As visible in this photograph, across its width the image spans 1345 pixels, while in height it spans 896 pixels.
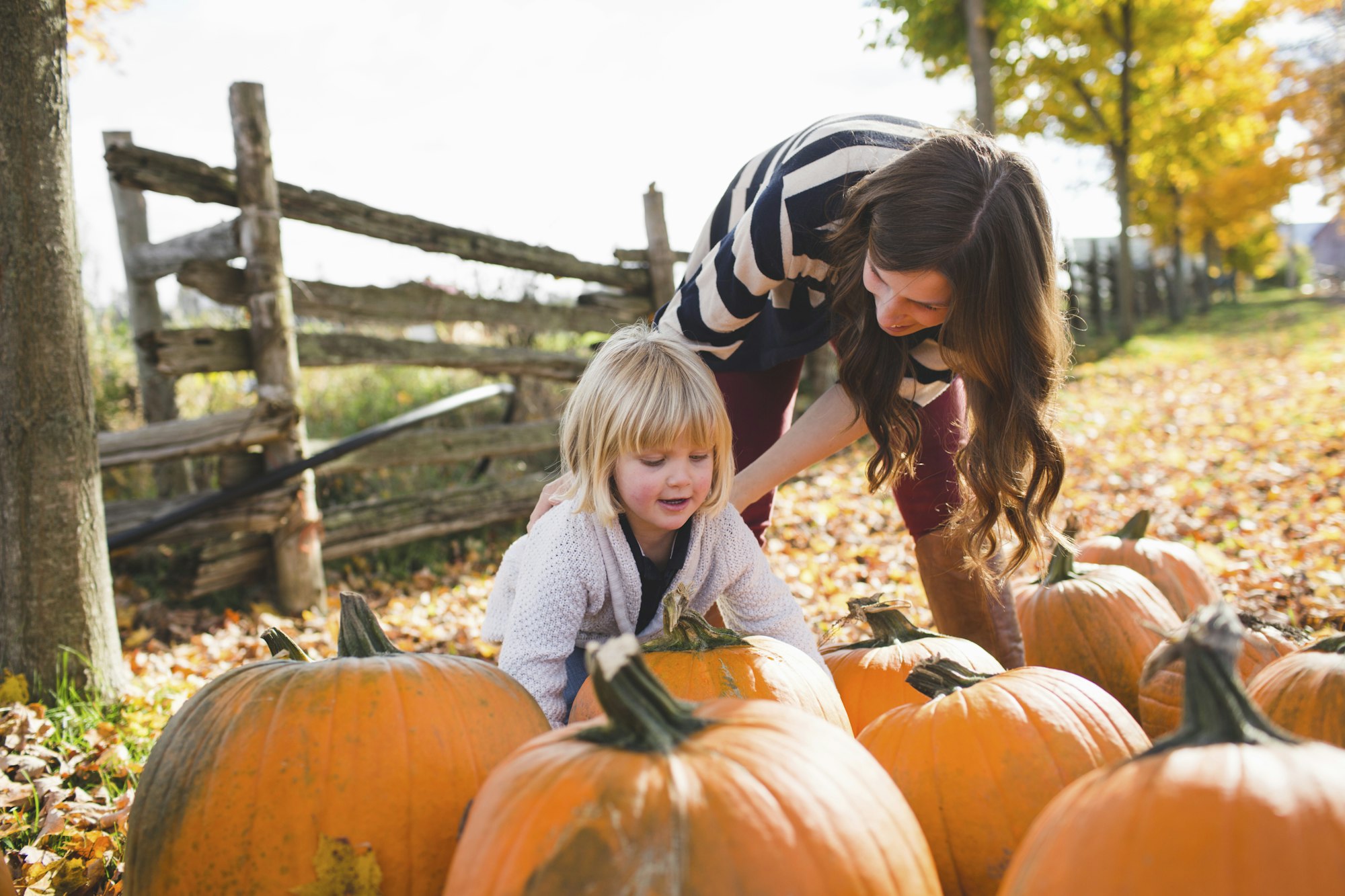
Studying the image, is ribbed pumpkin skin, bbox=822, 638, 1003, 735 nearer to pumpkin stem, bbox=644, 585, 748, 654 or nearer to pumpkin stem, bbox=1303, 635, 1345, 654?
pumpkin stem, bbox=644, 585, 748, 654

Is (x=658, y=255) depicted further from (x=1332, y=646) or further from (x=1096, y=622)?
(x=1332, y=646)

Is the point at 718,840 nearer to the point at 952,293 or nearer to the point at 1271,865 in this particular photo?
the point at 1271,865

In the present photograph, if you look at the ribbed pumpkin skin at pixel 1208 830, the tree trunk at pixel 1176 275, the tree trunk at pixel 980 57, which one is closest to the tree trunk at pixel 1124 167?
the tree trunk at pixel 980 57

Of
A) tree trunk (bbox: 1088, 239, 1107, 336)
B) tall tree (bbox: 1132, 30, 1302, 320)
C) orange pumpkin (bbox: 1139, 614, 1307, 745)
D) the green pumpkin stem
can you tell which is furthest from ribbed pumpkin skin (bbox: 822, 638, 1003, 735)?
tree trunk (bbox: 1088, 239, 1107, 336)

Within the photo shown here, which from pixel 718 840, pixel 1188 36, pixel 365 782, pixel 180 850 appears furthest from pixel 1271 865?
pixel 1188 36

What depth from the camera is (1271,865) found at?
88 cm

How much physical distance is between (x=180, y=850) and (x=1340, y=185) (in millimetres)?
21945

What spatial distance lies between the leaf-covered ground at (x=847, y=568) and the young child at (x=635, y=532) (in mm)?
331

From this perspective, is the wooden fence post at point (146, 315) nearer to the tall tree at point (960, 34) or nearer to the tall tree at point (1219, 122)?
the tall tree at point (960, 34)

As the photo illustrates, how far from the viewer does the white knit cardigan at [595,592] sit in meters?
2.06

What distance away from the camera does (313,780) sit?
52.7 inches

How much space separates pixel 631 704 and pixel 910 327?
137 cm

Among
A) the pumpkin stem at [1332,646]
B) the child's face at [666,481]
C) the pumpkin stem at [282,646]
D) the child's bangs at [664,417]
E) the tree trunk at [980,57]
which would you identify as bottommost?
the pumpkin stem at [1332,646]

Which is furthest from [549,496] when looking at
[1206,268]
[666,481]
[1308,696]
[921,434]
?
[1206,268]
